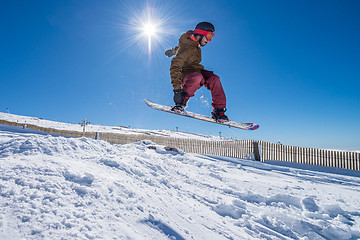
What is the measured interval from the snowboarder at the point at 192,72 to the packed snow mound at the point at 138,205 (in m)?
1.59

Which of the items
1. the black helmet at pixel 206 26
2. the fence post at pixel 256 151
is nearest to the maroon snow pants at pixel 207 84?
the black helmet at pixel 206 26

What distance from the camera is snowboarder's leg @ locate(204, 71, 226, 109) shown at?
3.86m

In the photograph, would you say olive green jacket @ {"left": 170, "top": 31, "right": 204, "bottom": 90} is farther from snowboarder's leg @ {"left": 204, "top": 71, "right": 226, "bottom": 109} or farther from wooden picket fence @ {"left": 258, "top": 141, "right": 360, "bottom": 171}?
wooden picket fence @ {"left": 258, "top": 141, "right": 360, "bottom": 171}

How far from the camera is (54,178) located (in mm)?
1595

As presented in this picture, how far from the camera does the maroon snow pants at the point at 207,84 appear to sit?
3615mm

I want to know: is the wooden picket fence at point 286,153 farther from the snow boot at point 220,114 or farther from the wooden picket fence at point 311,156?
the snow boot at point 220,114

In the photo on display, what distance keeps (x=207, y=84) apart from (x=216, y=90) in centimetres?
24

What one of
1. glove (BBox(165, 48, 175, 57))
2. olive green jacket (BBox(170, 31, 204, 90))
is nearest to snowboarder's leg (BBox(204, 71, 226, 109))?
olive green jacket (BBox(170, 31, 204, 90))

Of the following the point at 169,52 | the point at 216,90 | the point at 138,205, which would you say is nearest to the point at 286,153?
the point at 216,90

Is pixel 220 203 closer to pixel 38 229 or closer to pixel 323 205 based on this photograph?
pixel 323 205

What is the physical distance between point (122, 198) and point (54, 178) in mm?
642

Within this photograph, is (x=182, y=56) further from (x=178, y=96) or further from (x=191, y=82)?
(x=178, y=96)

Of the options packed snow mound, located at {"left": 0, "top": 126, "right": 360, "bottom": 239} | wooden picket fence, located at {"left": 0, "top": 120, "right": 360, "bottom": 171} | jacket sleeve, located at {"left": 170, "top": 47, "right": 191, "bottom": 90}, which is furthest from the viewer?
wooden picket fence, located at {"left": 0, "top": 120, "right": 360, "bottom": 171}

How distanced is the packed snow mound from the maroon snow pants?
1738 mm
